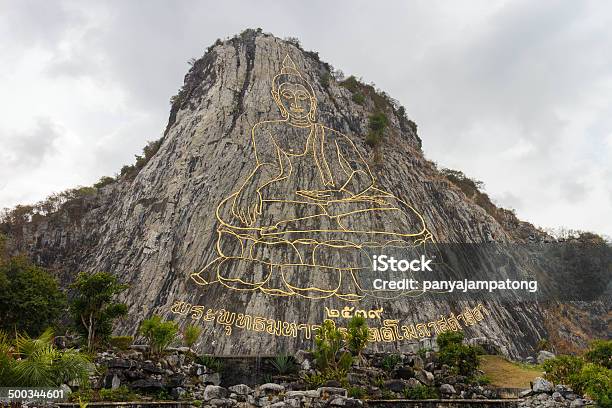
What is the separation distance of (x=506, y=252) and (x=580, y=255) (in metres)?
5.86

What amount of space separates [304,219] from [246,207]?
317 centimetres

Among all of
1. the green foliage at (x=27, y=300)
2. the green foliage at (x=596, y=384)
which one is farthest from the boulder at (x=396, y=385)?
the green foliage at (x=27, y=300)

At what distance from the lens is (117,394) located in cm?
1491

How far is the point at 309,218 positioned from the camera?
27750 millimetres

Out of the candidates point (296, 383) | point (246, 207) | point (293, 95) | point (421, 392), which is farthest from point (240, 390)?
point (293, 95)

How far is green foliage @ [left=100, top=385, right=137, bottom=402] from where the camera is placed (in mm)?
14594

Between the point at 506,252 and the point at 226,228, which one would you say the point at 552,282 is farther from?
the point at 226,228

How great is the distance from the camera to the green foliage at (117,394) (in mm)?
14594

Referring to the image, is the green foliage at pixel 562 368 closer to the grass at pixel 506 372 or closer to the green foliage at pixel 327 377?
the grass at pixel 506 372

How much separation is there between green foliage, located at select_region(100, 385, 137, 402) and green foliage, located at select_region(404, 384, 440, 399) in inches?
322

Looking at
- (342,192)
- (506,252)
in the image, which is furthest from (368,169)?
(506,252)

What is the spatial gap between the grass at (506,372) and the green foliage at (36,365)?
13.5 meters

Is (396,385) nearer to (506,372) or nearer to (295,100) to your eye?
(506,372)

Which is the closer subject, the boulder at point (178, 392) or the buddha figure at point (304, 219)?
the boulder at point (178, 392)
